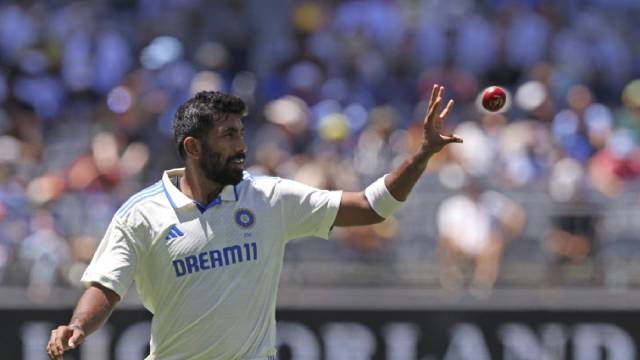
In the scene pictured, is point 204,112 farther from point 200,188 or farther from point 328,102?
point 328,102

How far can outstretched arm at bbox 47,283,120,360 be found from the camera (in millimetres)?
5938

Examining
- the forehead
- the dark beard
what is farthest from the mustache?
the forehead

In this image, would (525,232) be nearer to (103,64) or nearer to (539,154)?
(539,154)

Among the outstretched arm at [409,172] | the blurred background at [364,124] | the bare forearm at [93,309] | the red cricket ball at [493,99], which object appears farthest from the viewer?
the blurred background at [364,124]

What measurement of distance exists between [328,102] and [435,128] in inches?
355

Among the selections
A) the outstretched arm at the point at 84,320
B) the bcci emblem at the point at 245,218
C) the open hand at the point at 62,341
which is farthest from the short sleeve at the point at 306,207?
the open hand at the point at 62,341

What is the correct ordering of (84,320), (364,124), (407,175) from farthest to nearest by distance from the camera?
1. (364,124)
2. (407,175)
3. (84,320)

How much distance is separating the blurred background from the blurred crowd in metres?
0.02

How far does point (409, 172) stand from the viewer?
634 centimetres

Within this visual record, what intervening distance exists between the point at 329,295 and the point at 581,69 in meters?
5.33

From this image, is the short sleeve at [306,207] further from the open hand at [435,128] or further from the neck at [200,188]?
the open hand at [435,128]

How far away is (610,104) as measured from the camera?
52.3 ft

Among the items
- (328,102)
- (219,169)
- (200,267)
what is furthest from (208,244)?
(328,102)

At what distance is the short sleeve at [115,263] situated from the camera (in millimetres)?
6273
